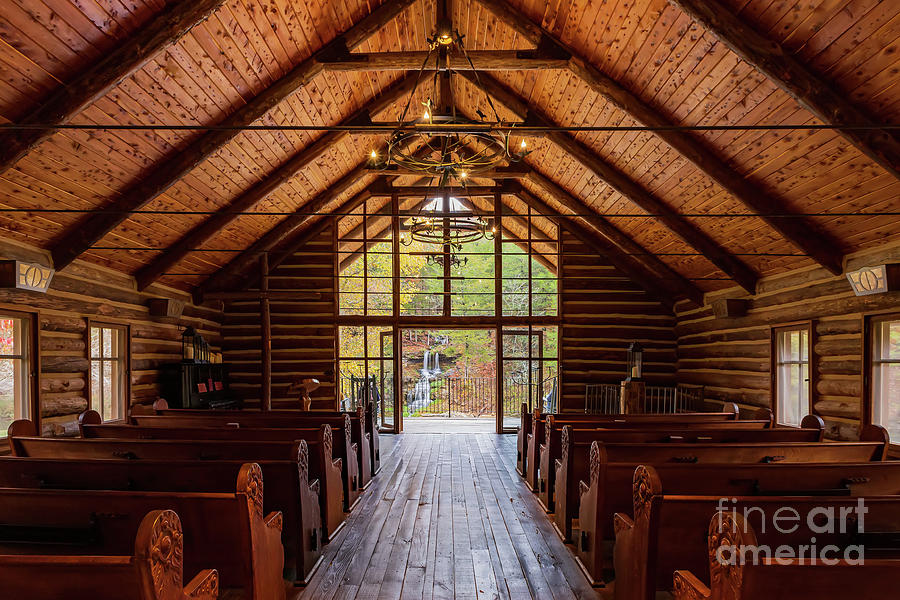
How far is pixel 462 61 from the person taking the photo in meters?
7.00

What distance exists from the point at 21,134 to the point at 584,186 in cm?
811

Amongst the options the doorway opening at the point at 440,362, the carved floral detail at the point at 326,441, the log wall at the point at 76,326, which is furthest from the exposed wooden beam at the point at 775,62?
the doorway opening at the point at 440,362

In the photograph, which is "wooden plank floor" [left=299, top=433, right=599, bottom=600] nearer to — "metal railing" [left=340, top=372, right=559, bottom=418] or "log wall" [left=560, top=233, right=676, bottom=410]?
"log wall" [left=560, top=233, right=676, bottom=410]

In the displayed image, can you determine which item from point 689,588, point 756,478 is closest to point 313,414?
point 756,478

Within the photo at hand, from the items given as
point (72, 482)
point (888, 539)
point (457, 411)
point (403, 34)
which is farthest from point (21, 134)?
point (457, 411)

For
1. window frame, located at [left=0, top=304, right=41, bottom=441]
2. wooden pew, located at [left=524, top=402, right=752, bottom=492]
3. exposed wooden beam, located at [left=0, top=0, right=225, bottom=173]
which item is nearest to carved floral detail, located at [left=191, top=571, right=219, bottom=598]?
wooden pew, located at [left=524, top=402, right=752, bottom=492]

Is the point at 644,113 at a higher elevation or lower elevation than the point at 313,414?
higher

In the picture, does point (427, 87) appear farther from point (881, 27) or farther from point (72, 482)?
→ point (72, 482)

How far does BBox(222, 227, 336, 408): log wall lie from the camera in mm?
12266

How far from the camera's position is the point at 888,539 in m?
2.75

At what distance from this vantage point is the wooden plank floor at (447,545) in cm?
402

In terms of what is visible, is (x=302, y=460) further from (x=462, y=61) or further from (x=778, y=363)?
(x=778, y=363)

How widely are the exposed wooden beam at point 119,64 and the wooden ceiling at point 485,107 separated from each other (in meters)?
0.02

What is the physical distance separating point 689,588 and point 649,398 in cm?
1047
